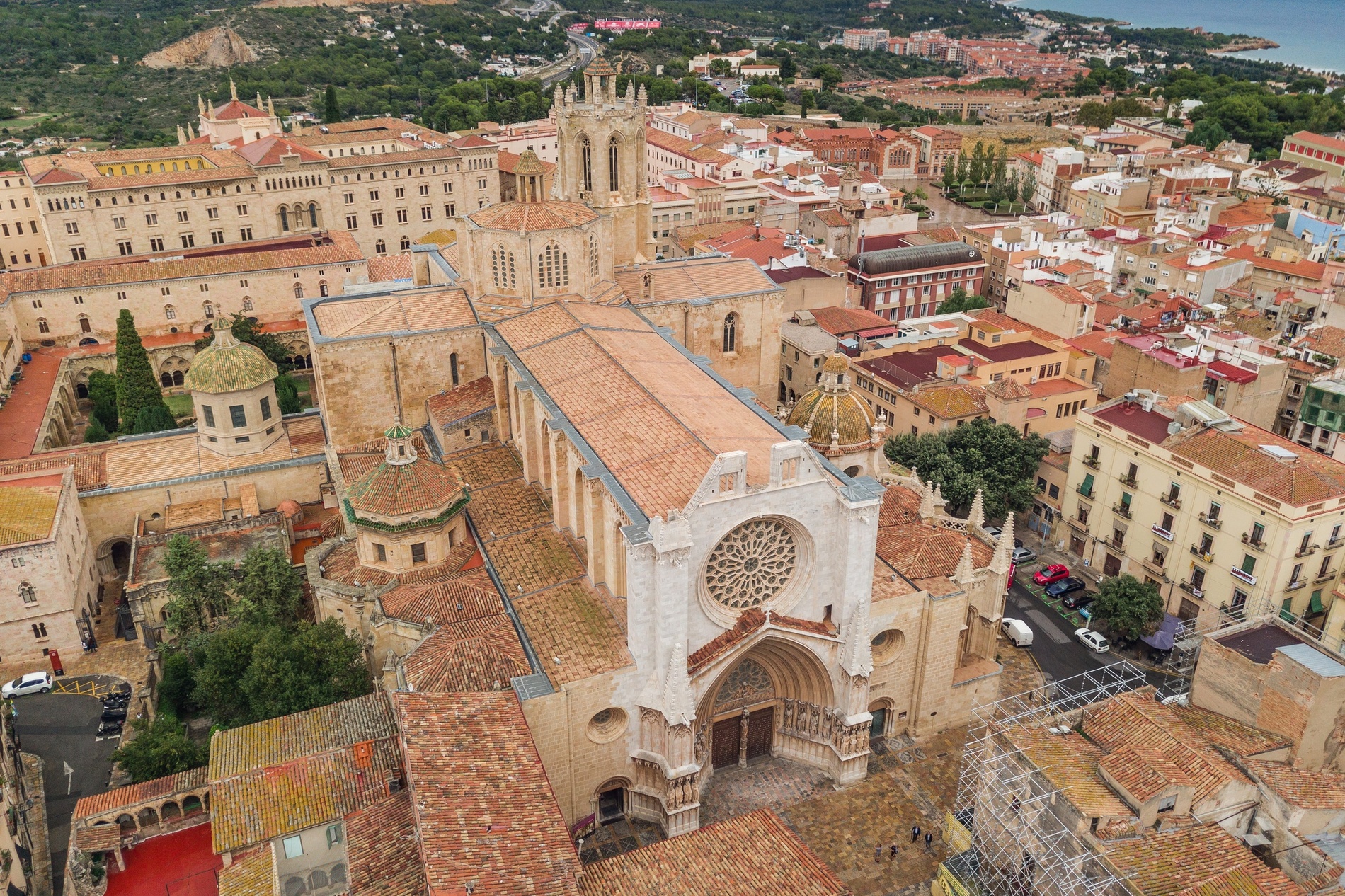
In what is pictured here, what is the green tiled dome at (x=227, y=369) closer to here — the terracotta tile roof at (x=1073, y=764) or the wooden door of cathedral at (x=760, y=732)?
the wooden door of cathedral at (x=760, y=732)

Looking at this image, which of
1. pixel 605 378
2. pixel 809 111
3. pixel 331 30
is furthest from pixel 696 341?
pixel 331 30

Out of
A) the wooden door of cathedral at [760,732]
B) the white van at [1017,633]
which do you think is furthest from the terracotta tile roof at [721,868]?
the white van at [1017,633]

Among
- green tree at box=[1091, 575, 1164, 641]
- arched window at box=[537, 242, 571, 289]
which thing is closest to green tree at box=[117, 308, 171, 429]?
arched window at box=[537, 242, 571, 289]

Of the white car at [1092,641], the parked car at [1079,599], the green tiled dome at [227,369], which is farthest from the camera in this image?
the parked car at [1079,599]

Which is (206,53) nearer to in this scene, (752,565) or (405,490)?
(405,490)

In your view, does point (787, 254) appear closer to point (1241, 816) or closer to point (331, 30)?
point (1241, 816)

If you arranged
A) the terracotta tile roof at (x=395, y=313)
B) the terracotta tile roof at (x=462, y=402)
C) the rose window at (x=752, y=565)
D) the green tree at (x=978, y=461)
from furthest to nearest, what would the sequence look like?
1. the green tree at (x=978, y=461)
2. the terracotta tile roof at (x=395, y=313)
3. the terracotta tile roof at (x=462, y=402)
4. the rose window at (x=752, y=565)
